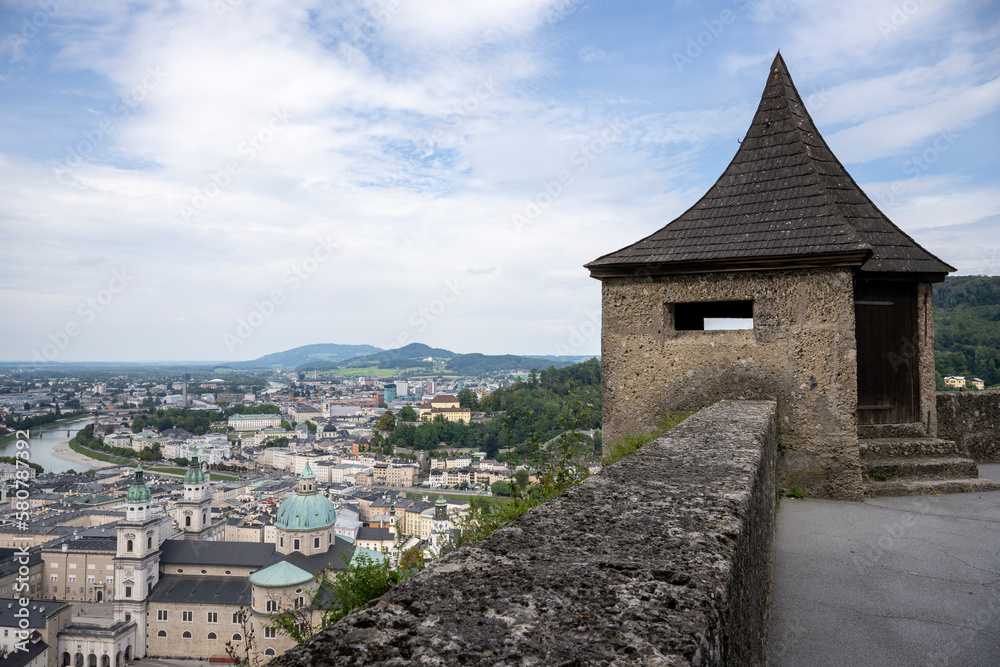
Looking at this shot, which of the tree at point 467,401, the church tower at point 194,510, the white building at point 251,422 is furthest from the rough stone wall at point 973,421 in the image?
the white building at point 251,422

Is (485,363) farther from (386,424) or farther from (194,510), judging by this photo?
(194,510)

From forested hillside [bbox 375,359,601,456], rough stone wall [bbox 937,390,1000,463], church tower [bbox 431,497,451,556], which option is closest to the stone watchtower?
rough stone wall [bbox 937,390,1000,463]

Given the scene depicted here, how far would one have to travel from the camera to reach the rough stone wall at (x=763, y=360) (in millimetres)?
5605

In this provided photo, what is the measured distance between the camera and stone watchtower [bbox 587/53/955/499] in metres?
5.64

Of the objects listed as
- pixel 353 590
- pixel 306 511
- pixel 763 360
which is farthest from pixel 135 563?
pixel 763 360

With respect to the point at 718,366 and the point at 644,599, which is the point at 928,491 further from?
the point at 644,599

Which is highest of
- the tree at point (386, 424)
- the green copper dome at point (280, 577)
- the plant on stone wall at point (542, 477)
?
the plant on stone wall at point (542, 477)

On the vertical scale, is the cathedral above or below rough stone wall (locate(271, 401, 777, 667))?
below

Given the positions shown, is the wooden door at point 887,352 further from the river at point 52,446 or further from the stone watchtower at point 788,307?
the river at point 52,446

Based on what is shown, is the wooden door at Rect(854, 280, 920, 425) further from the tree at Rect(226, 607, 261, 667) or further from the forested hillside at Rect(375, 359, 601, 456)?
the tree at Rect(226, 607, 261, 667)

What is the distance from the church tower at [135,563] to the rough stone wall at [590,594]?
4484 centimetres

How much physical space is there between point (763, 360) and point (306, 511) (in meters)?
39.4

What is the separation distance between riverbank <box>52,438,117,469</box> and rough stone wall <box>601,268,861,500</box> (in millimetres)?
96661

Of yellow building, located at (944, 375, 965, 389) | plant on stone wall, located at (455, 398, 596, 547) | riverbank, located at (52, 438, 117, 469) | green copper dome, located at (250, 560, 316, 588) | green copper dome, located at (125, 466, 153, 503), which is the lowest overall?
riverbank, located at (52, 438, 117, 469)
